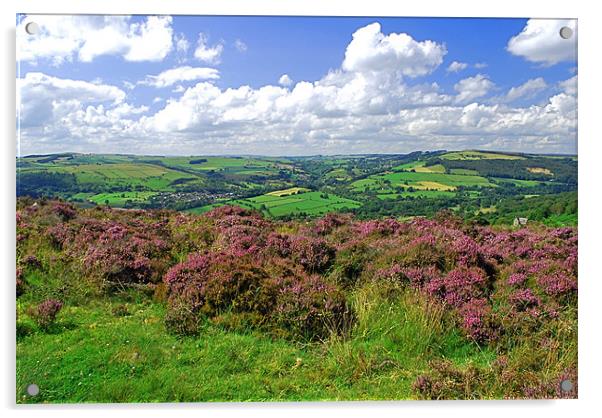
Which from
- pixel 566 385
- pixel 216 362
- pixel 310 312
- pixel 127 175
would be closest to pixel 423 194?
pixel 310 312

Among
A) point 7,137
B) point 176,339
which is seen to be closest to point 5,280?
point 7,137

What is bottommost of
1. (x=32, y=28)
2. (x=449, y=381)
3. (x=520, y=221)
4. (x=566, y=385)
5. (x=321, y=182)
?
(x=566, y=385)

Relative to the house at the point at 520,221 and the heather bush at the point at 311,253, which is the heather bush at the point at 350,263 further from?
the house at the point at 520,221

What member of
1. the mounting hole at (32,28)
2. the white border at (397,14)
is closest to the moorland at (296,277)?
the white border at (397,14)

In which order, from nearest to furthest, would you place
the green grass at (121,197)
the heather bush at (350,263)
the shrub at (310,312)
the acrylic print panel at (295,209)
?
the acrylic print panel at (295,209) → the shrub at (310,312) → the green grass at (121,197) → the heather bush at (350,263)

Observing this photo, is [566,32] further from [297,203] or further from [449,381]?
[449,381]

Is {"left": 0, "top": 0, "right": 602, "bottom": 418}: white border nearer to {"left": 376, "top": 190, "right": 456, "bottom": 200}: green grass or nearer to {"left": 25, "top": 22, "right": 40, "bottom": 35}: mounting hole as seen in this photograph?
{"left": 25, "top": 22, "right": 40, "bottom": 35}: mounting hole

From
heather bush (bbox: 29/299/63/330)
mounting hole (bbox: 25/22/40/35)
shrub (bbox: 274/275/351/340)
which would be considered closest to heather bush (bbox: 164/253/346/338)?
shrub (bbox: 274/275/351/340)

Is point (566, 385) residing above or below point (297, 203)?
below
